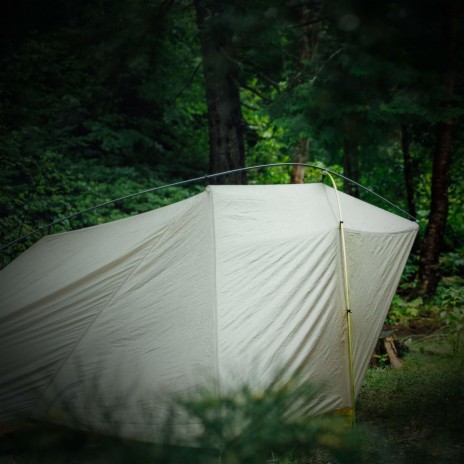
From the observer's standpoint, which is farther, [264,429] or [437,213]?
[437,213]

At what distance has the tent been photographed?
3.51 metres

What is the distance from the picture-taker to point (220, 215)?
12.9ft

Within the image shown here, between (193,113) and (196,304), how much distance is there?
32.3ft

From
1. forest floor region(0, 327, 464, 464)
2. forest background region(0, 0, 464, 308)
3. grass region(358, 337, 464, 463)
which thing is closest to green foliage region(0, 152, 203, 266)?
forest background region(0, 0, 464, 308)

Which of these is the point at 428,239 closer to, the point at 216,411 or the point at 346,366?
the point at 346,366

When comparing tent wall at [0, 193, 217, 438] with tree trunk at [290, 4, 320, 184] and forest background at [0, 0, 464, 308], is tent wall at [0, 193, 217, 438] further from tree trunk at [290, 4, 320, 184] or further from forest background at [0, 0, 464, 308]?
tree trunk at [290, 4, 320, 184]

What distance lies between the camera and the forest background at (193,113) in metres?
7.61

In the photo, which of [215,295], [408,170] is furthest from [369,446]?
[408,170]

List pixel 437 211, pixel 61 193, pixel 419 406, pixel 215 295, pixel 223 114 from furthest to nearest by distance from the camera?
pixel 223 114 → pixel 61 193 → pixel 437 211 → pixel 215 295 → pixel 419 406

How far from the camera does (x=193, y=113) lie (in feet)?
42.3

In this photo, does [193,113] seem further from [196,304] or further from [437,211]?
[196,304]

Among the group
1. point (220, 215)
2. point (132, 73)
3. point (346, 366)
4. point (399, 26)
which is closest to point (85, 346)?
point (220, 215)

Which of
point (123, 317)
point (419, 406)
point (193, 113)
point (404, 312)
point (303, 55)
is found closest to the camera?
point (419, 406)

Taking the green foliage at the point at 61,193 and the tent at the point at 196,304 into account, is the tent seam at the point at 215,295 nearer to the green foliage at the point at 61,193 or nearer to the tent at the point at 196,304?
the tent at the point at 196,304
